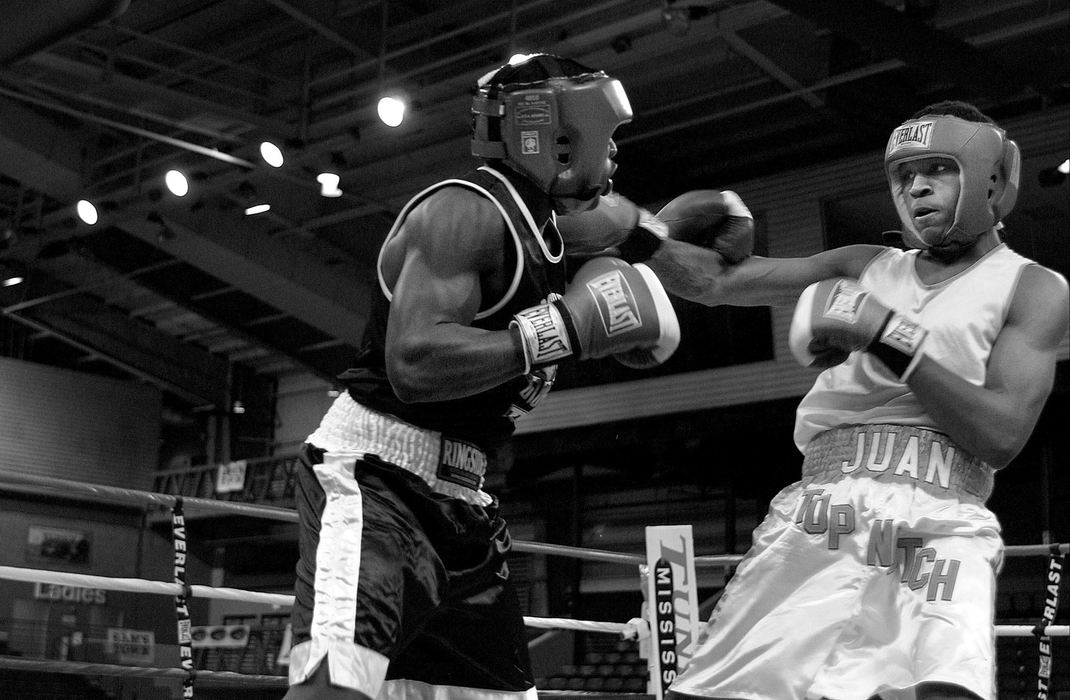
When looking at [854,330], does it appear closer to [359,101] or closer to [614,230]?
[614,230]

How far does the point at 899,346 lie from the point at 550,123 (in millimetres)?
723

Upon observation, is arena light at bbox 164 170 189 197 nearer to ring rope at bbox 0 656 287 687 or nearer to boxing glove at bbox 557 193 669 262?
ring rope at bbox 0 656 287 687

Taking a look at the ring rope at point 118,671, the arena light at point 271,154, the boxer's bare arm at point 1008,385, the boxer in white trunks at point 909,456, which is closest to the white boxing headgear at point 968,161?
the boxer in white trunks at point 909,456

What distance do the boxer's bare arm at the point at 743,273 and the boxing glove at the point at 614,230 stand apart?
Answer: 4 cm

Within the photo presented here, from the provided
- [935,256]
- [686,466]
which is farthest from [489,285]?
[686,466]

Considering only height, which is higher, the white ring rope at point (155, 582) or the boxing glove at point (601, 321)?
the boxing glove at point (601, 321)

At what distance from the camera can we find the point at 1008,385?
7.20ft

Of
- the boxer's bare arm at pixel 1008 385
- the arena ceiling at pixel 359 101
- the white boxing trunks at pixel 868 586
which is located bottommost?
the white boxing trunks at pixel 868 586

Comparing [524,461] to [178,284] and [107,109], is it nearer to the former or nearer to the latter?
[178,284]

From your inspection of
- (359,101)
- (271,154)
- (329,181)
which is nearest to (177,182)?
(271,154)

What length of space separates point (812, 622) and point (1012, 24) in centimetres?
813

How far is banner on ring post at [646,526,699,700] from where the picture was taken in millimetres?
4500

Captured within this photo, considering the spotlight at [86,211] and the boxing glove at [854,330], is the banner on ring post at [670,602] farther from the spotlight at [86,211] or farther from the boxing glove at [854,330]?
the spotlight at [86,211]

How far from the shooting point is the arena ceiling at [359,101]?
30.1 ft
